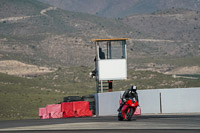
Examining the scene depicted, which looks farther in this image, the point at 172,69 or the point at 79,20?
the point at 79,20

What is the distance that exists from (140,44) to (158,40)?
1335 cm

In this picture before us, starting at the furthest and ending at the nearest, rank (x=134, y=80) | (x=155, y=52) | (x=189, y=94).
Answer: (x=155, y=52), (x=134, y=80), (x=189, y=94)

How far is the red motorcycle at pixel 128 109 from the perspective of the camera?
910 inches

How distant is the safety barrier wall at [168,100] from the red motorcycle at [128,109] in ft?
22.2

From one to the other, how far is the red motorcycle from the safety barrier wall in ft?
22.2

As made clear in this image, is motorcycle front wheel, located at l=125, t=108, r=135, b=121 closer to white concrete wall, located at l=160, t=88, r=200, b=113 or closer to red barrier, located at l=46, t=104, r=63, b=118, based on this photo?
white concrete wall, located at l=160, t=88, r=200, b=113

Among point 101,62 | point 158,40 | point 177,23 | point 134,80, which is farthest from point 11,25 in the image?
point 101,62

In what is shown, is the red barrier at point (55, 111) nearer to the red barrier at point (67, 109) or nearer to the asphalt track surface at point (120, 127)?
the red barrier at point (67, 109)

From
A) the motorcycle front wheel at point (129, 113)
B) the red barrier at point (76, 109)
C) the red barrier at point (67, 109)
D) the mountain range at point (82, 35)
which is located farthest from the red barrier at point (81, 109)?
the mountain range at point (82, 35)

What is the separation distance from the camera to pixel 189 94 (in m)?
30.3

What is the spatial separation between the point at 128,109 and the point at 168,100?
733cm

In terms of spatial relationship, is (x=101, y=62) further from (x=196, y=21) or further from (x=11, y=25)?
(x=196, y=21)

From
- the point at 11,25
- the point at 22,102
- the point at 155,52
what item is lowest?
the point at 22,102

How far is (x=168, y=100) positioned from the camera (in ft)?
99.9
